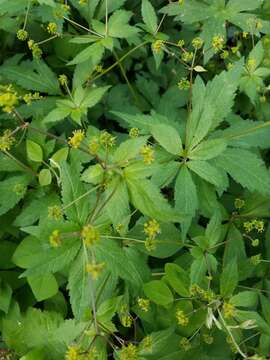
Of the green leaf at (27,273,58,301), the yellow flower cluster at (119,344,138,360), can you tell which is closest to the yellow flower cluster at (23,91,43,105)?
the green leaf at (27,273,58,301)

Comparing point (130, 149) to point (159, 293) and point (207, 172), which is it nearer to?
point (207, 172)

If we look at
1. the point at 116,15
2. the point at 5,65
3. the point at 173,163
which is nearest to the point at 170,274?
the point at 173,163

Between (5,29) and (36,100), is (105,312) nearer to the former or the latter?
(36,100)

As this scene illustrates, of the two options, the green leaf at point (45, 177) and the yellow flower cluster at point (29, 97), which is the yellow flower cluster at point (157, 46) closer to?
the yellow flower cluster at point (29, 97)

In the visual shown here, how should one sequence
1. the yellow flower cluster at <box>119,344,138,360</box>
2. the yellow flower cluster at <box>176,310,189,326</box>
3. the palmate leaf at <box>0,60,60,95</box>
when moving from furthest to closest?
the palmate leaf at <box>0,60,60,95</box> → the yellow flower cluster at <box>176,310,189,326</box> → the yellow flower cluster at <box>119,344,138,360</box>

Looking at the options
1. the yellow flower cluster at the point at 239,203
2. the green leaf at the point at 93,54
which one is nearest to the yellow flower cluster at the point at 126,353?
the yellow flower cluster at the point at 239,203

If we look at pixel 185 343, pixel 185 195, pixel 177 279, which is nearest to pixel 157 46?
→ pixel 185 195

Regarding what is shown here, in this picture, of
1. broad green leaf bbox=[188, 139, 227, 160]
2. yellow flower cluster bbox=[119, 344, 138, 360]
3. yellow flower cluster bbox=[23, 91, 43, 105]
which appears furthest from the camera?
yellow flower cluster bbox=[23, 91, 43, 105]

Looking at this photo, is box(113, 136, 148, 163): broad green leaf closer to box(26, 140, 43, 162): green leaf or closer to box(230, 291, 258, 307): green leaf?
box(26, 140, 43, 162): green leaf
